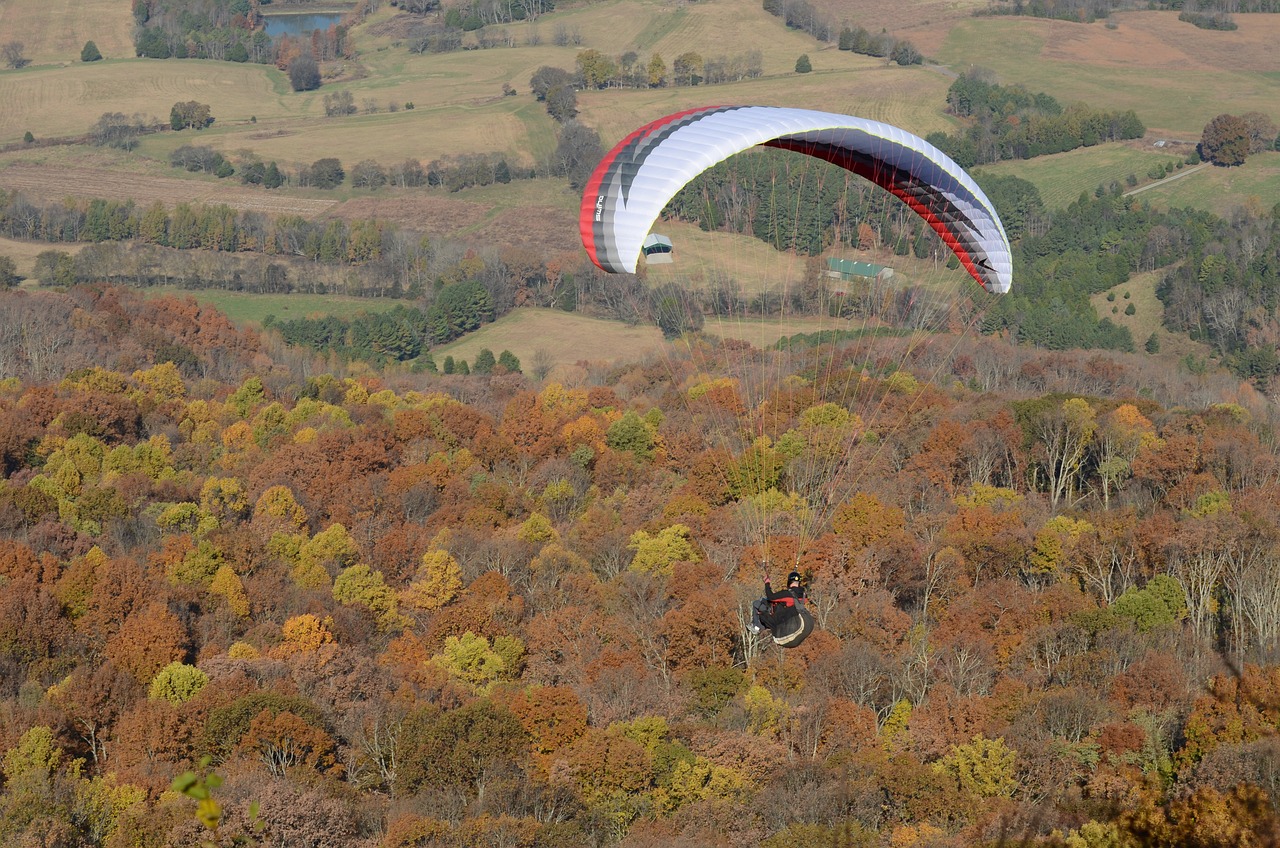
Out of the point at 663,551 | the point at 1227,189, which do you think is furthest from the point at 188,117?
the point at 663,551

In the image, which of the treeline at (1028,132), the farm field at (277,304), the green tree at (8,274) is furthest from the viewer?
the treeline at (1028,132)

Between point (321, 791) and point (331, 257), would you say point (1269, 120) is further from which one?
point (321, 791)

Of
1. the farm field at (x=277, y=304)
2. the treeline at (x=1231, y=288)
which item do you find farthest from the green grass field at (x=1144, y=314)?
the farm field at (x=277, y=304)

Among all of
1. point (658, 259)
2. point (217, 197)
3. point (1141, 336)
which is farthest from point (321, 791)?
point (217, 197)

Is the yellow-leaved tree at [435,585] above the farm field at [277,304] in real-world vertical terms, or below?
above

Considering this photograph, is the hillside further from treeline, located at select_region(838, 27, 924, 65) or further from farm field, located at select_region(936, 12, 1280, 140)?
treeline, located at select_region(838, 27, 924, 65)

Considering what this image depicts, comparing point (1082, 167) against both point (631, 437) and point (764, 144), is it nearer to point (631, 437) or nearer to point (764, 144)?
point (631, 437)

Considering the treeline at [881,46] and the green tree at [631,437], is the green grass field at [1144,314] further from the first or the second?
the green tree at [631,437]
